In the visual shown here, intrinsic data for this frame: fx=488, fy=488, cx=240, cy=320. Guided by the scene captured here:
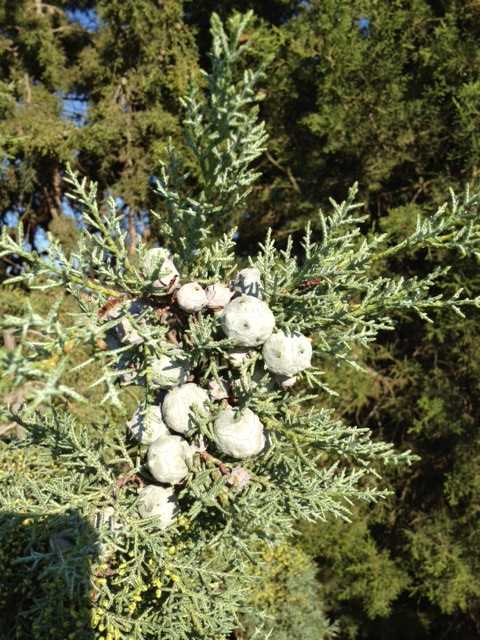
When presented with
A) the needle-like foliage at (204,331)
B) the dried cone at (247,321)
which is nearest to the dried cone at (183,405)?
the needle-like foliage at (204,331)

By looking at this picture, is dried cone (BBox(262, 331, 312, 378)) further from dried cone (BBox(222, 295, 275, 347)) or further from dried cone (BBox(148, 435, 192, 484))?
dried cone (BBox(148, 435, 192, 484))

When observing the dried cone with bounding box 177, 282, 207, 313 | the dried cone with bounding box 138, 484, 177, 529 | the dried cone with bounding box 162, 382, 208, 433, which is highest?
the dried cone with bounding box 177, 282, 207, 313

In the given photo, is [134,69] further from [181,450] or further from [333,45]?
[181,450]

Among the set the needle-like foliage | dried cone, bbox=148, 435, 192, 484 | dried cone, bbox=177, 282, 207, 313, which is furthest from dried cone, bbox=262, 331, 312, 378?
dried cone, bbox=148, 435, 192, 484

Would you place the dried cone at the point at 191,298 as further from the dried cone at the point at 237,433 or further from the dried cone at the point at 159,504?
the dried cone at the point at 159,504

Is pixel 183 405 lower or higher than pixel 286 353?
lower

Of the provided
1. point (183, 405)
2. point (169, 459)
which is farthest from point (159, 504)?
point (183, 405)

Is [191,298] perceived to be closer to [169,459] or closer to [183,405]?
[183,405]

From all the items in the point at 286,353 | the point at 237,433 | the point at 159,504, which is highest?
the point at 286,353

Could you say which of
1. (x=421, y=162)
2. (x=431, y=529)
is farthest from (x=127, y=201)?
(x=431, y=529)

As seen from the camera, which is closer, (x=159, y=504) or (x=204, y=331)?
(x=204, y=331)

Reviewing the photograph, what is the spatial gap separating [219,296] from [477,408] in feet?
12.0

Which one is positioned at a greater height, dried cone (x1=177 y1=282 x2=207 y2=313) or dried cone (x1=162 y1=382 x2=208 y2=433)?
dried cone (x1=177 y1=282 x2=207 y2=313)

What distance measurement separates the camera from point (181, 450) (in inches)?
41.9
